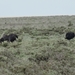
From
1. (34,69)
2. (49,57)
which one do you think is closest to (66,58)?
(49,57)

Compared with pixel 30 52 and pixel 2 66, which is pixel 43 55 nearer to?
pixel 30 52

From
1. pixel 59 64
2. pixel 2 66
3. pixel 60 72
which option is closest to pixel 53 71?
pixel 60 72

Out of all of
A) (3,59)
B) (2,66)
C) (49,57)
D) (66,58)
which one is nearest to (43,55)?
(49,57)

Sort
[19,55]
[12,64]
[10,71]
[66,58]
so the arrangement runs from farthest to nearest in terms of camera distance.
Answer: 1. [19,55]
2. [66,58]
3. [12,64]
4. [10,71]

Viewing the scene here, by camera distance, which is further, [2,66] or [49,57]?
[49,57]

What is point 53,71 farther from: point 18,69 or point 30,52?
point 30,52

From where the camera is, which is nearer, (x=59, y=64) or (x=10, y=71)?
(x=10, y=71)

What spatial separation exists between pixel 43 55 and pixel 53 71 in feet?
8.52

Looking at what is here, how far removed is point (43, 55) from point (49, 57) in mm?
323

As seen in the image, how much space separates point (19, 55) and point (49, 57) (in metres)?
1.87

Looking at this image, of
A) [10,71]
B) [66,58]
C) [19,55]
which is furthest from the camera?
[19,55]

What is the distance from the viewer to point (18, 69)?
927 centimetres

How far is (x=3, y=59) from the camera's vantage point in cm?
1038

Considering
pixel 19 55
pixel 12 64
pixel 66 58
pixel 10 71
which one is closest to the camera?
pixel 10 71
